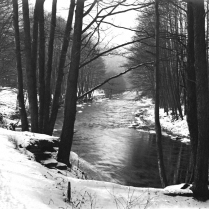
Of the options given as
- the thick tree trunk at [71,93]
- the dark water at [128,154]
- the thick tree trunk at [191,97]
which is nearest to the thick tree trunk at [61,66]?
the thick tree trunk at [71,93]

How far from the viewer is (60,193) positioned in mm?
4742

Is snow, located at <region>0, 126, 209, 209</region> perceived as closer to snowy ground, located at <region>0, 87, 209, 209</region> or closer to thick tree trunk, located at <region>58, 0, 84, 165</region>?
snowy ground, located at <region>0, 87, 209, 209</region>

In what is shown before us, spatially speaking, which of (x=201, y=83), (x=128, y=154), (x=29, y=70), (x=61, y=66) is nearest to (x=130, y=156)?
(x=128, y=154)

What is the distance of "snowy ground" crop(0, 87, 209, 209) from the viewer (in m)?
3.95

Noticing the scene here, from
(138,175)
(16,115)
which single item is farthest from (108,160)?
(16,115)

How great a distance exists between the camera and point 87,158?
41.1ft

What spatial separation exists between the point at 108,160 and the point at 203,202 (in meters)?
7.69

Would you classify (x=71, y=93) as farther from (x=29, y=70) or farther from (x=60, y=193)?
(x=60, y=193)

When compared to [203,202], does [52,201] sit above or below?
above

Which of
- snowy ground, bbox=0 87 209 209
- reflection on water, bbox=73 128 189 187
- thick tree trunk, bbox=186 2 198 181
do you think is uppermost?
thick tree trunk, bbox=186 2 198 181

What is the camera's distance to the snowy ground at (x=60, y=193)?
3953mm

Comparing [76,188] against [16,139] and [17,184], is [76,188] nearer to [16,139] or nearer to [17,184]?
[17,184]

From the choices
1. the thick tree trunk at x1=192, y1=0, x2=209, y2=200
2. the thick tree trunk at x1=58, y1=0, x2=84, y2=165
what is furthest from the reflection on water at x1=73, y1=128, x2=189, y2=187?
the thick tree trunk at x1=192, y1=0, x2=209, y2=200

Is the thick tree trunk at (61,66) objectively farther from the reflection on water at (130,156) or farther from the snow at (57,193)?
the snow at (57,193)
